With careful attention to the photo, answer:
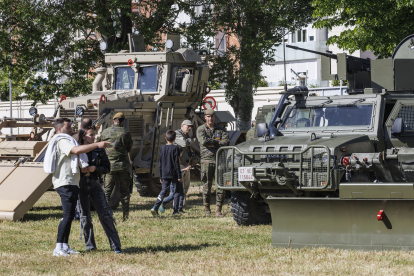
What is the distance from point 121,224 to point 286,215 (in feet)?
10.6

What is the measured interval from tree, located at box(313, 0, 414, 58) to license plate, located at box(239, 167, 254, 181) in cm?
813

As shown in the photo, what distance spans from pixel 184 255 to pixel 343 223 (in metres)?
1.90

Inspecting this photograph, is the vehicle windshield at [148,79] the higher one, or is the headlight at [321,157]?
the vehicle windshield at [148,79]

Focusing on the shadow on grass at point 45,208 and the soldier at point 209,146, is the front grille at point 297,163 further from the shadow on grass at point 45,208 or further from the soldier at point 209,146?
the shadow on grass at point 45,208

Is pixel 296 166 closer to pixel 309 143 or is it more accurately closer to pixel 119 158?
pixel 309 143

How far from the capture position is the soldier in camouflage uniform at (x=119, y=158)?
33.6 feet

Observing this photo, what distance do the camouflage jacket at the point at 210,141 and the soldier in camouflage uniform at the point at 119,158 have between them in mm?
1281

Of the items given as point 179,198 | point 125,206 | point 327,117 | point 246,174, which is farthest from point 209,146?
point 246,174

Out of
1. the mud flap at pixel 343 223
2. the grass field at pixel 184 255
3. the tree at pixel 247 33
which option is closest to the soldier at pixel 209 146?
the grass field at pixel 184 255

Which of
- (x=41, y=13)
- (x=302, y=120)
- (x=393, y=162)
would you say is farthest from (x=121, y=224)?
(x=41, y=13)

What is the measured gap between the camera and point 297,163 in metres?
8.16

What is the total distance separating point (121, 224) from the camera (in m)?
10.1

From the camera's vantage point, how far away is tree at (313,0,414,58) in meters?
15.2

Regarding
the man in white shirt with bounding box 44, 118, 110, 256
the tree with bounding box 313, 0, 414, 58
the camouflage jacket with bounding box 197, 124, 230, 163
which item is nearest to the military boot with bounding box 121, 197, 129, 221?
the camouflage jacket with bounding box 197, 124, 230, 163
